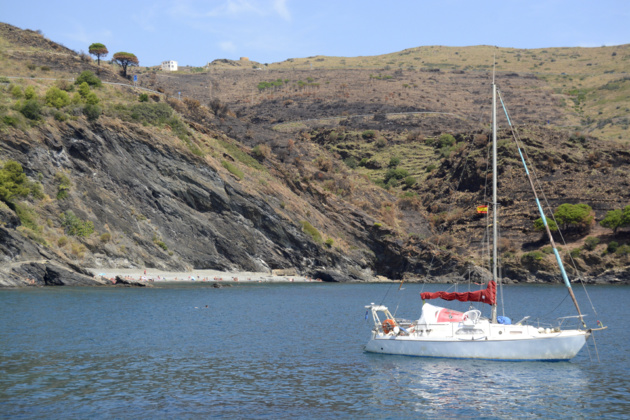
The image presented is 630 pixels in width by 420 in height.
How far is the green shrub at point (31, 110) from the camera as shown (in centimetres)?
8356

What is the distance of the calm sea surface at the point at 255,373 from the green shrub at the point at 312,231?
4630 centimetres

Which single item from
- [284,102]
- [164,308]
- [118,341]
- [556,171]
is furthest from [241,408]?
[284,102]

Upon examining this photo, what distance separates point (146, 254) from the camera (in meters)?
81.4

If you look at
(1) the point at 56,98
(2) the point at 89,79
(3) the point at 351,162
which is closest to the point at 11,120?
(1) the point at 56,98

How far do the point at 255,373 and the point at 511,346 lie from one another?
12.2 meters

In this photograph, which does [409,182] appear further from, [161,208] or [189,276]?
[189,276]

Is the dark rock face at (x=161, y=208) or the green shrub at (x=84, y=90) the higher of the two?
the green shrub at (x=84, y=90)

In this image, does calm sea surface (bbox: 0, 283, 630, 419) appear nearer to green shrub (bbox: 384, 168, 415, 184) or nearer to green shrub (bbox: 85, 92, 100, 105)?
green shrub (bbox: 85, 92, 100, 105)

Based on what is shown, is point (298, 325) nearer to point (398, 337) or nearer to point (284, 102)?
point (398, 337)

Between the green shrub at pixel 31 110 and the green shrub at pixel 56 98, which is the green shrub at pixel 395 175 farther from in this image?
the green shrub at pixel 31 110

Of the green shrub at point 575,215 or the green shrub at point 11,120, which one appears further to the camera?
the green shrub at point 575,215

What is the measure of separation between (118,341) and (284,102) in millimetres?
160677

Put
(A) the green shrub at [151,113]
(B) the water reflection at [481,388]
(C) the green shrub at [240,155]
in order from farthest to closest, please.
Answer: (C) the green shrub at [240,155] → (A) the green shrub at [151,113] → (B) the water reflection at [481,388]

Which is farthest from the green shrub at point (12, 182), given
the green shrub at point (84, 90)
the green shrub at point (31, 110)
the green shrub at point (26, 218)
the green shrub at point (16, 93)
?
the green shrub at point (84, 90)
